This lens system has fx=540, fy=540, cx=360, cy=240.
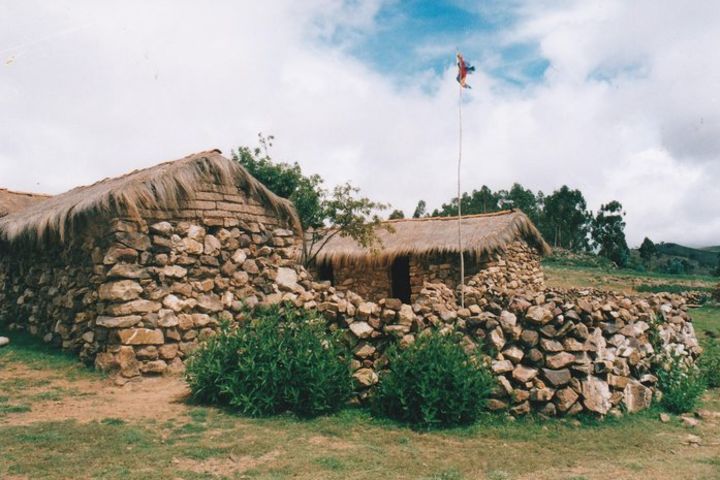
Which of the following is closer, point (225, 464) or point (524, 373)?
point (225, 464)

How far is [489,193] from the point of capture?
46.1m

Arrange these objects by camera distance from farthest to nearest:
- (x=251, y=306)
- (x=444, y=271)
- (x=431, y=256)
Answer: (x=431, y=256) → (x=444, y=271) → (x=251, y=306)

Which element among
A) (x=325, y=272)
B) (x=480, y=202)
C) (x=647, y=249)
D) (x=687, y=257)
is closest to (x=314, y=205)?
(x=325, y=272)

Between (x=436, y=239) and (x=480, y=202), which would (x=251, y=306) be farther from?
(x=480, y=202)

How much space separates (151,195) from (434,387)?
4.63 m

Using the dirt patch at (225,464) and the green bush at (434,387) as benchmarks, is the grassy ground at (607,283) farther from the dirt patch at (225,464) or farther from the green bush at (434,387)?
the dirt patch at (225,464)

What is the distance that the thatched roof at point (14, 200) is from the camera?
528 inches

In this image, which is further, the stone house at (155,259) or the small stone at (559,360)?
the stone house at (155,259)

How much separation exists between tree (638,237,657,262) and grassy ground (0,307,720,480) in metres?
46.2

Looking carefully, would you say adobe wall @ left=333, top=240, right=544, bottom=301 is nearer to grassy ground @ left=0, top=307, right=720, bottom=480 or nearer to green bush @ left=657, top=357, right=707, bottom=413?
green bush @ left=657, top=357, right=707, bottom=413

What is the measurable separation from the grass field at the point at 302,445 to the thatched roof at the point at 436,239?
727 centimetres

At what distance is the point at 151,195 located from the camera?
7438 millimetres

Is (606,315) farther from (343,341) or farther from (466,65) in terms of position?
(466,65)

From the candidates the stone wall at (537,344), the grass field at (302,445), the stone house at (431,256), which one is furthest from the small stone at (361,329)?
the stone house at (431,256)
